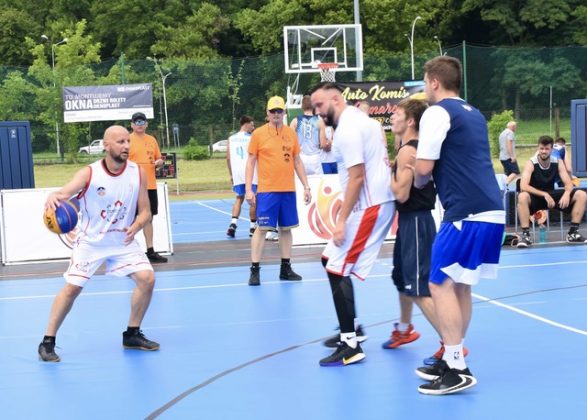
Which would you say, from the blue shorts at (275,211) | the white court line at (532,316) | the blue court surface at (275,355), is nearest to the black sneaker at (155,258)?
the blue court surface at (275,355)

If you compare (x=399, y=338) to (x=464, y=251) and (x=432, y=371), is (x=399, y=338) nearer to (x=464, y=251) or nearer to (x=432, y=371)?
(x=432, y=371)

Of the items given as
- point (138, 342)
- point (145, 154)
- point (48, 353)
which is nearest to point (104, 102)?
point (145, 154)

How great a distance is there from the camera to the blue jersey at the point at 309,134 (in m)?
15.6

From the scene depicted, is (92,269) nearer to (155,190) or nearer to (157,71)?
(155,190)

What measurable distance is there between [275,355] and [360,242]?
1.15 m

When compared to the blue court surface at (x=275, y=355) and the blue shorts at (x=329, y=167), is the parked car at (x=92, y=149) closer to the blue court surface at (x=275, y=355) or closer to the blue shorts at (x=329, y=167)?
the blue shorts at (x=329, y=167)

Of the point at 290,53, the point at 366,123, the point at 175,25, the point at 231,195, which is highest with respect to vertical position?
the point at 175,25

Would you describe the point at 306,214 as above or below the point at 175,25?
below

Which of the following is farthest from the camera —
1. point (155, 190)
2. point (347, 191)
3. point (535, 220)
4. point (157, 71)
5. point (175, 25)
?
point (175, 25)

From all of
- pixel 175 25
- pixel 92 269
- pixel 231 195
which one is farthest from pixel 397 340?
pixel 175 25

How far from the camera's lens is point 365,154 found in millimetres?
6945

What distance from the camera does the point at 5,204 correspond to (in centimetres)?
1368

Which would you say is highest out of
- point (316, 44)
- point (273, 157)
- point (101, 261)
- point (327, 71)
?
point (316, 44)

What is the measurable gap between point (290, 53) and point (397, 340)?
72.3 feet
